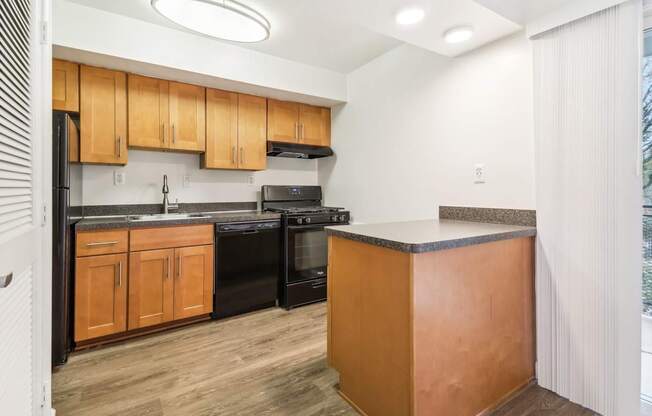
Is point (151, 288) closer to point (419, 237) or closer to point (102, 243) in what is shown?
point (102, 243)

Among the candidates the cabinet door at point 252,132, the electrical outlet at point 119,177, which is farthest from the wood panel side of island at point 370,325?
the electrical outlet at point 119,177

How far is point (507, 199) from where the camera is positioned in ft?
6.48

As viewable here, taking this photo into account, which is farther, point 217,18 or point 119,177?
point 119,177

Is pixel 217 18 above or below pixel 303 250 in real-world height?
above

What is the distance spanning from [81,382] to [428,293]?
205cm

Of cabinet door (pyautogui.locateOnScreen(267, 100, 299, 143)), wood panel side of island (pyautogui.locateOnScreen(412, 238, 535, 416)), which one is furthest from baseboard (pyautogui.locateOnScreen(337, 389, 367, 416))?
cabinet door (pyautogui.locateOnScreen(267, 100, 299, 143))

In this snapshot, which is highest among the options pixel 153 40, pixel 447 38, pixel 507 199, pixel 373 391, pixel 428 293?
pixel 153 40

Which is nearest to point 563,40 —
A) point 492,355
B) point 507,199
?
point 507,199

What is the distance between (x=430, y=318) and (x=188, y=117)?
2619 mm

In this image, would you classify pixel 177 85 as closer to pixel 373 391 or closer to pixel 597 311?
pixel 373 391

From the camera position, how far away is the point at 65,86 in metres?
2.32

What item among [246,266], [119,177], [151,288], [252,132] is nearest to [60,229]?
[151,288]

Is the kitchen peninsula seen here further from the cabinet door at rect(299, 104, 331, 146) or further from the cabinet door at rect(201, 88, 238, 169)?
the cabinet door at rect(299, 104, 331, 146)

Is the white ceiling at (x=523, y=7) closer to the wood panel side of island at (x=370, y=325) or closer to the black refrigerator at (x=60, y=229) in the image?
the wood panel side of island at (x=370, y=325)
